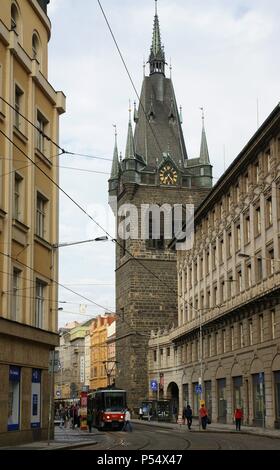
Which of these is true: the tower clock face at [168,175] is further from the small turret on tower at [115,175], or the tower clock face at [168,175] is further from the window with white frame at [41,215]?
the window with white frame at [41,215]

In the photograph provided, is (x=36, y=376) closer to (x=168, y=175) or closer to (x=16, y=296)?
(x=16, y=296)

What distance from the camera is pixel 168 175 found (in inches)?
4230

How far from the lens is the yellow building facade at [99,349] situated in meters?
132

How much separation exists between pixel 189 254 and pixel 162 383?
60.0ft

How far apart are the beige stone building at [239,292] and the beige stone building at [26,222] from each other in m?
15.9

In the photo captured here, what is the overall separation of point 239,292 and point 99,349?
84245 mm

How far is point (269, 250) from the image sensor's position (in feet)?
164

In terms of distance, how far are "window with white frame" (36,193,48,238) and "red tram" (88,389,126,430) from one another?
23.6 metres

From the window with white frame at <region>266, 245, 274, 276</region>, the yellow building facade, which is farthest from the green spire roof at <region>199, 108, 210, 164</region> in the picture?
the window with white frame at <region>266, 245, 274, 276</region>

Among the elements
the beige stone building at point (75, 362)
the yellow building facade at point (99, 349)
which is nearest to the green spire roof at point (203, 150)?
the yellow building facade at point (99, 349)

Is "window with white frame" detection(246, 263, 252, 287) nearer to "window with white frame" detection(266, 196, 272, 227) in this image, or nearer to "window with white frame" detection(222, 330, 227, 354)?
"window with white frame" detection(266, 196, 272, 227)

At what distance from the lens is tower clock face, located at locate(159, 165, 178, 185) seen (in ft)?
350

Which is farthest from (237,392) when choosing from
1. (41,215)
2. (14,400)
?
(14,400)

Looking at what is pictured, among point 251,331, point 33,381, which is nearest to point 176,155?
point 251,331
